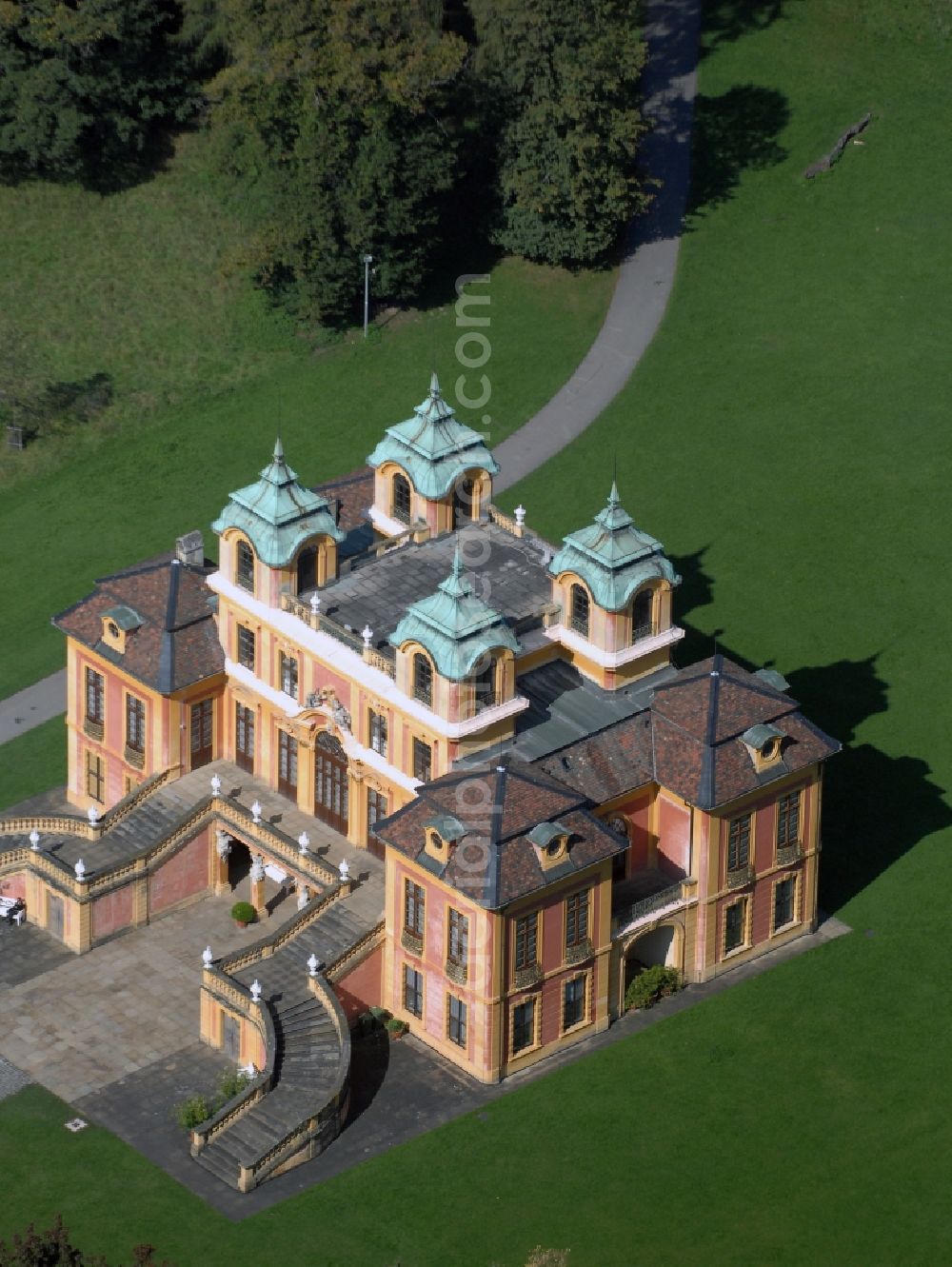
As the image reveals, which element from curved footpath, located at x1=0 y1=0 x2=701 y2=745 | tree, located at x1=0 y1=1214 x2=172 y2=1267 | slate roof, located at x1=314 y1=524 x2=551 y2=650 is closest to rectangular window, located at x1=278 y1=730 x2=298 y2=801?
slate roof, located at x1=314 y1=524 x2=551 y2=650

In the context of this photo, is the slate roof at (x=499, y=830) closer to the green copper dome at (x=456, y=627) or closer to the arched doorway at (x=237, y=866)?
the green copper dome at (x=456, y=627)

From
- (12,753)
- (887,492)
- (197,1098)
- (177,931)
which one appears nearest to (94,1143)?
(197,1098)

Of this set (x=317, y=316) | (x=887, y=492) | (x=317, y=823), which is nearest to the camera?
(x=317, y=823)

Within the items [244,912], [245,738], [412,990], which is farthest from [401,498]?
[412,990]

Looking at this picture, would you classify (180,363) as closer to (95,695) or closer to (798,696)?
(95,695)

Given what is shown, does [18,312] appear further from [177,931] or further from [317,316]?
[177,931]

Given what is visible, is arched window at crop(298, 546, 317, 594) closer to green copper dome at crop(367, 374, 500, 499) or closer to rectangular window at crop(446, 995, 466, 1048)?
green copper dome at crop(367, 374, 500, 499)
